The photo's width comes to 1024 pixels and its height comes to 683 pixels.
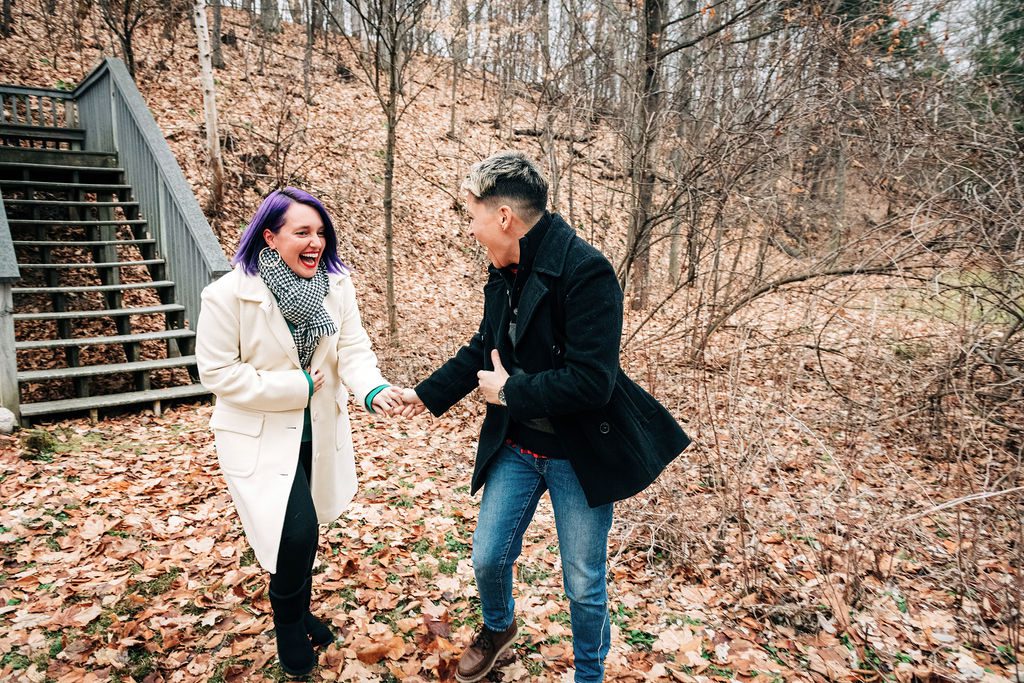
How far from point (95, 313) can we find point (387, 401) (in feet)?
17.7

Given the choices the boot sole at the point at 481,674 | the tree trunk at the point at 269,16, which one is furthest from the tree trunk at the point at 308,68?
the boot sole at the point at 481,674

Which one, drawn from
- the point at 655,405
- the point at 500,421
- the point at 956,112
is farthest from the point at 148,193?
the point at 956,112

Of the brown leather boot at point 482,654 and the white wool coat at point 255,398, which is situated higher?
the white wool coat at point 255,398

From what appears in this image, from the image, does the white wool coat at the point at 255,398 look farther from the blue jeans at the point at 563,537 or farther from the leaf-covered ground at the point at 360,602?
the leaf-covered ground at the point at 360,602

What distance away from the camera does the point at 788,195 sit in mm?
7504

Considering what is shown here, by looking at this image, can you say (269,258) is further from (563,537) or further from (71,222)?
(71,222)

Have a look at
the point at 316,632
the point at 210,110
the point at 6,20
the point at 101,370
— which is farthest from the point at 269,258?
the point at 6,20

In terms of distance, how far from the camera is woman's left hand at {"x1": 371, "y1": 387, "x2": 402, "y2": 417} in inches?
113

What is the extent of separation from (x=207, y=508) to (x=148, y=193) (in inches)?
202

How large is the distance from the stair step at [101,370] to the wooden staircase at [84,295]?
10 millimetres

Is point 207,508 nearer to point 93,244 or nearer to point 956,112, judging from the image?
point 93,244

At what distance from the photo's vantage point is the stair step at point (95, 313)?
624 centimetres

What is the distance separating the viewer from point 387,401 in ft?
9.46

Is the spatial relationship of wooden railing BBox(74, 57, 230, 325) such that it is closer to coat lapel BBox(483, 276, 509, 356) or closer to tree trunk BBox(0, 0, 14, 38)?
coat lapel BBox(483, 276, 509, 356)
